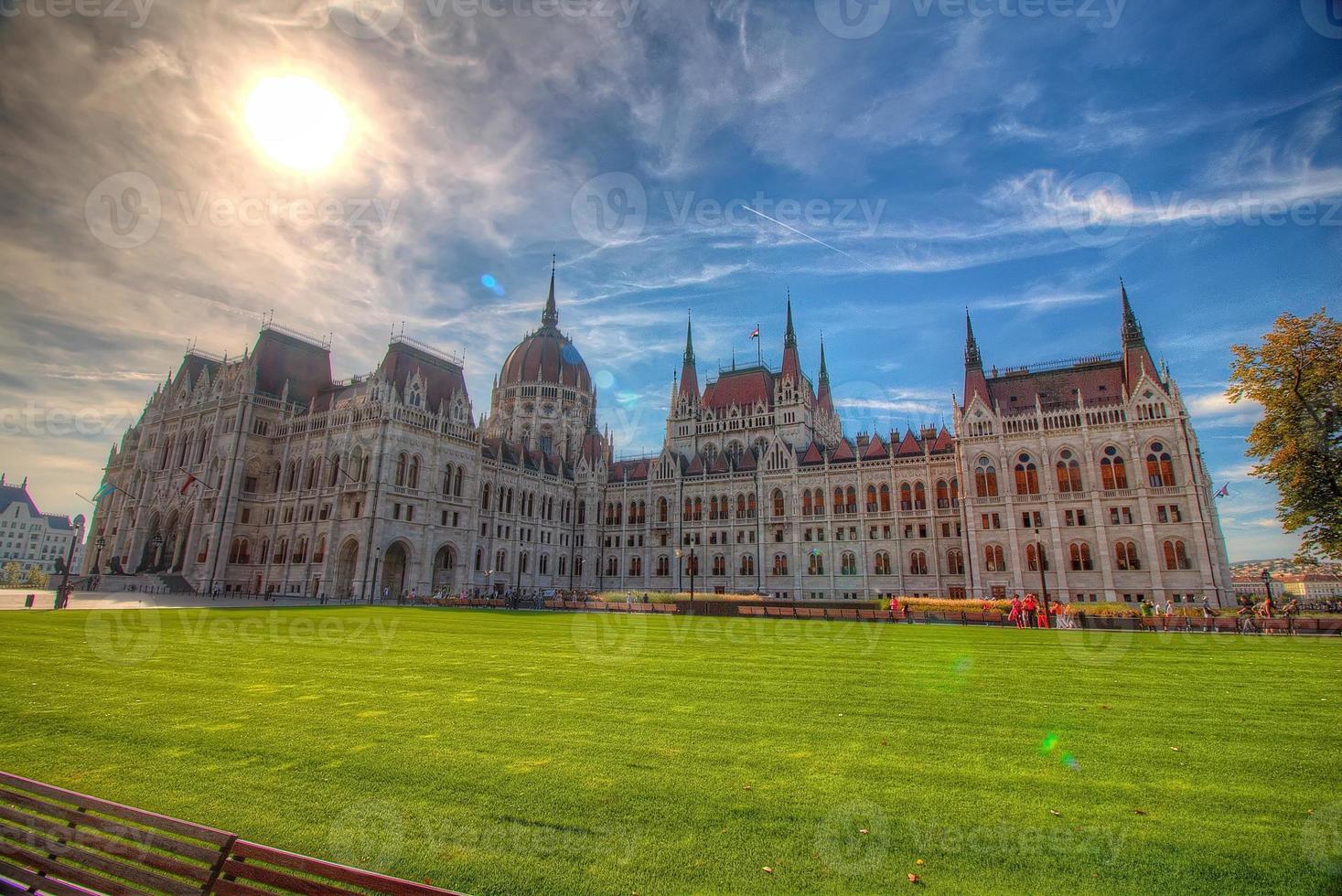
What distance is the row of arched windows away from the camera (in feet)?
150

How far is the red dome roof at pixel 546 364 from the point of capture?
81.0 m

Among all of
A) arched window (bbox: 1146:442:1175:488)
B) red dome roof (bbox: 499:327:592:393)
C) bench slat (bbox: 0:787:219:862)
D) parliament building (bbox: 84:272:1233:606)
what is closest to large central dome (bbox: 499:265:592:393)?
red dome roof (bbox: 499:327:592:393)

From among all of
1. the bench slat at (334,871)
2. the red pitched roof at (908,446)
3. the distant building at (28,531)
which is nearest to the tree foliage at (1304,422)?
the red pitched roof at (908,446)

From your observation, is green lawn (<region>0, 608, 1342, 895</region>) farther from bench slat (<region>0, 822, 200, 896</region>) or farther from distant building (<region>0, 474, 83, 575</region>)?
distant building (<region>0, 474, 83, 575</region>)

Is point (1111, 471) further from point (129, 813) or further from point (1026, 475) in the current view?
point (129, 813)

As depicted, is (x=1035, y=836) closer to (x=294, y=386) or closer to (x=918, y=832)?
(x=918, y=832)

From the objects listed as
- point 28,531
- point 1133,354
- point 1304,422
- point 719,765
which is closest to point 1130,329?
point 1133,354

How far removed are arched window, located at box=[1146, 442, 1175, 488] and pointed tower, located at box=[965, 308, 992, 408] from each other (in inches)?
457

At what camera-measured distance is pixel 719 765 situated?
7.15 metres

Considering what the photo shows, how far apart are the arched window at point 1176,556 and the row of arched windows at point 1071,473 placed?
4161 millimetres

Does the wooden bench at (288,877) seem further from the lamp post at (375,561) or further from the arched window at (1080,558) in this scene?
the arched window at (1080,558)

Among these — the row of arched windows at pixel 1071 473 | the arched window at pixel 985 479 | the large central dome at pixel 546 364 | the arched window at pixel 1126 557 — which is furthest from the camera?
the large central dome at pixel 546 364

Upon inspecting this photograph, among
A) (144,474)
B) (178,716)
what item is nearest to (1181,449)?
(178,716)

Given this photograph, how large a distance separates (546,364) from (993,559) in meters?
55.8
